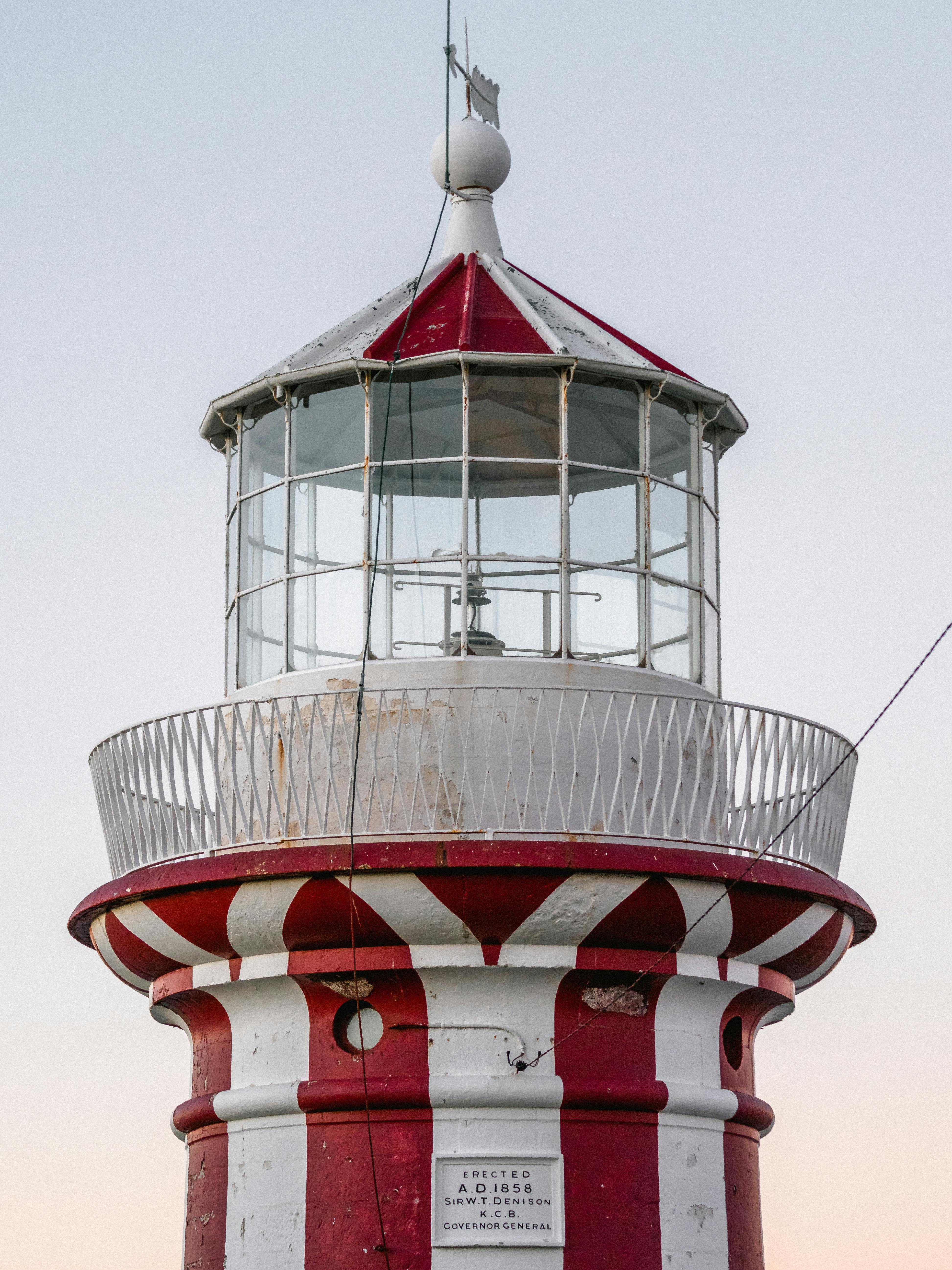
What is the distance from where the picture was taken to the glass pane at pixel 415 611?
513 inches

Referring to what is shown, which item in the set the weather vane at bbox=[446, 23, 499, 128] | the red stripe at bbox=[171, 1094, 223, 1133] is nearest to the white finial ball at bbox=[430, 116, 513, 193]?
the weather vane at bbox=[446, 23, 499, 128]

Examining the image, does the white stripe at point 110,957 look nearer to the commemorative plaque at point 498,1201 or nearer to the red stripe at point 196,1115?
the red stripe at point 196,1115

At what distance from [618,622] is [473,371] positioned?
68.8 inches

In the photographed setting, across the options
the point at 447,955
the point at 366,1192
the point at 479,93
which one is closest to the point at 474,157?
the point at 479,93

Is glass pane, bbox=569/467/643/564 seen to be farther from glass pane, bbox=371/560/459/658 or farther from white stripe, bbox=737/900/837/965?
white stripe, bbox=737/900/837/965

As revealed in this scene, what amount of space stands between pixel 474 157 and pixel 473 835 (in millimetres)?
4899

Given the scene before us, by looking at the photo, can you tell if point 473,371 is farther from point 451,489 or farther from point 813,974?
point 813,974

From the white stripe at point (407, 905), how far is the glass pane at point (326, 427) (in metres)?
2.73

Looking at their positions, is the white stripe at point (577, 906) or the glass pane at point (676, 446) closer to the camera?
the white stripe at point (577, 906)

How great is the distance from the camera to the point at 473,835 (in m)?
12.2

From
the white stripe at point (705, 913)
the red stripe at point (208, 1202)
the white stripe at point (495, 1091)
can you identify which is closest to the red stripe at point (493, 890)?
the white stripe at point (705, 913)

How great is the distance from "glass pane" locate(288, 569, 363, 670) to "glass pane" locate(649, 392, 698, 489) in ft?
6.91

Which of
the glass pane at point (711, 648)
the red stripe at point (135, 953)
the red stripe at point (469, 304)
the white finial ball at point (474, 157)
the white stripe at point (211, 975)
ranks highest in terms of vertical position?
the white finial ball at point (474, 157)

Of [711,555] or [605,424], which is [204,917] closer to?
[605,424]
